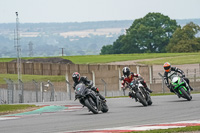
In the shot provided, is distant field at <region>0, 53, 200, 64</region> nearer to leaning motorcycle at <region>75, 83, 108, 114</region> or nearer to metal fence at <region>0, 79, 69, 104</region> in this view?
metal fence at <region>0, 79, 69, 104</region>

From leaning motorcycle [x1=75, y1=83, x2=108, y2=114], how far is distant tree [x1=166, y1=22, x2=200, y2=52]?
8860 centimetres

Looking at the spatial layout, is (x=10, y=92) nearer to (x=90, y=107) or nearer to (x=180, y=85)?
(x=180, y=85)

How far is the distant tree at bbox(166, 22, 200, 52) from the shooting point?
107 meters

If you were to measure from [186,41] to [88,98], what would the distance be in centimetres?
9005

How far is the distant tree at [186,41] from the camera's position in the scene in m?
107

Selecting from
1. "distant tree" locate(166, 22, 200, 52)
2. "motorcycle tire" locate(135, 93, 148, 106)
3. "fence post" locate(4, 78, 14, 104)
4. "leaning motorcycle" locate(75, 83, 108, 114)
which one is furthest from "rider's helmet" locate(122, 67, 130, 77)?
"distant tree" locate(166, 22, 200, 52)

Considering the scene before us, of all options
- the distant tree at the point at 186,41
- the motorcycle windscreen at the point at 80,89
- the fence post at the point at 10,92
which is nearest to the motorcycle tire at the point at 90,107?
the motorcycle windscreen at the point at 80,89

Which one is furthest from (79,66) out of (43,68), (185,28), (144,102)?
(185,28)

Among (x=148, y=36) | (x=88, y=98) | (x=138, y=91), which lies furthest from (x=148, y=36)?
(x=88, y=98)

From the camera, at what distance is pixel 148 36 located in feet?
434

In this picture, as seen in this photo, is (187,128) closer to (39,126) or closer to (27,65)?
(39,126)

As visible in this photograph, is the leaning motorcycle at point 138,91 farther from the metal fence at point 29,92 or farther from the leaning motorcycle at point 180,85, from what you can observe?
the metal fence at point 29,92

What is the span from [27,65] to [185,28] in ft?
159

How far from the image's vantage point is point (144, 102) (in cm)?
2111
